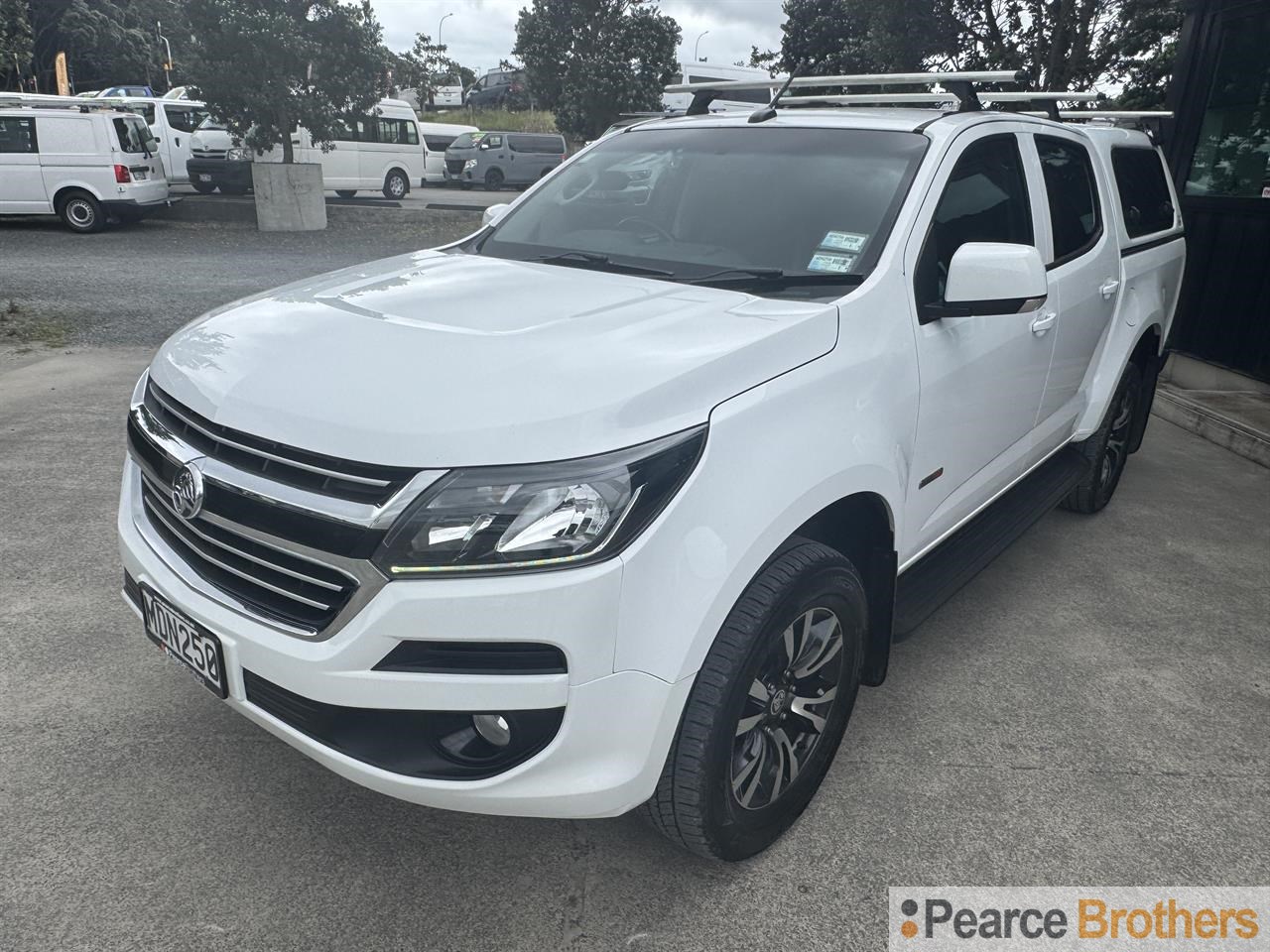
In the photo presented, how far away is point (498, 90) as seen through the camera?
46125 millimetres

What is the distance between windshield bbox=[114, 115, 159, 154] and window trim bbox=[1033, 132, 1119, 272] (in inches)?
564

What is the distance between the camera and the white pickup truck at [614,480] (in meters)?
1.82

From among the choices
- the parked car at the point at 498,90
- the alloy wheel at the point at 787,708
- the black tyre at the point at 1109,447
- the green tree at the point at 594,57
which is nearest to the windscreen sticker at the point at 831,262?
Result: the alloy wheel at the point at 787,708

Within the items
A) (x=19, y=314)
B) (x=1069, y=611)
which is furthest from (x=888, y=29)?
(x=1069, y=611)

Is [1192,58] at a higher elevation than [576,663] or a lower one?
higher

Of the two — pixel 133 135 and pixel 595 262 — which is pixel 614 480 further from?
pixel 133 135

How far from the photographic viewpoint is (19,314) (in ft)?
29.5

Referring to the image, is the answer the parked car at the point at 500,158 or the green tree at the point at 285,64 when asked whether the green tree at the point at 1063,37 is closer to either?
the green tree at the point at 285,64

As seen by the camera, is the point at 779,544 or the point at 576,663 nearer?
the point at 576,663

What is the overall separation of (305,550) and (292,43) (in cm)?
1514

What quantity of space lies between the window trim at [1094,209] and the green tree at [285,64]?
45.1 feet

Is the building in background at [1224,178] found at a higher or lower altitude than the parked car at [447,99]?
lower

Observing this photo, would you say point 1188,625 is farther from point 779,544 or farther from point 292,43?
point 292,43

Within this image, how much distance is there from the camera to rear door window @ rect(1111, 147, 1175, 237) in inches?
178
